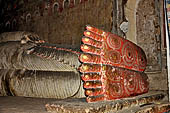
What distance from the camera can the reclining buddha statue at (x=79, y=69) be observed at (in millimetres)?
1084

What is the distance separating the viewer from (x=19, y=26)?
441 centimetres

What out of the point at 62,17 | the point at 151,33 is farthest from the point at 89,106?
the point at 62,17

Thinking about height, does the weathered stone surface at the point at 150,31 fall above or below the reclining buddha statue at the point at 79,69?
above

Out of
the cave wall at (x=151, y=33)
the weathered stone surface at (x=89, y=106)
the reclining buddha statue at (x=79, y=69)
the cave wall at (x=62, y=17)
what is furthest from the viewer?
the cave wall at (x=62, y=17)

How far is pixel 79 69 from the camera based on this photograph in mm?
1133

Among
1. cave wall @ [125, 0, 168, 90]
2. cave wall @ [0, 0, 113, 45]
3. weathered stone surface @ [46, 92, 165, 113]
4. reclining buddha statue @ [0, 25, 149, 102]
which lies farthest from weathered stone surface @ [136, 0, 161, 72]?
weathered stone surface @ [46, 92, 165, 113]

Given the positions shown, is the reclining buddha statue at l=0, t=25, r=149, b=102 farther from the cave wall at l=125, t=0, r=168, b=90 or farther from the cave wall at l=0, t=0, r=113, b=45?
the cave wall at l=0, t=0, r=113, b=45

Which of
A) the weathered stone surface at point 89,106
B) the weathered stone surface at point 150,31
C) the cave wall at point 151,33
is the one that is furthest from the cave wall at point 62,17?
the weathered stone surface at point 89,106

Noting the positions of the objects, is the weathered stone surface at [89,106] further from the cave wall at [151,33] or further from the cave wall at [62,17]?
the cave wall at [62,17]

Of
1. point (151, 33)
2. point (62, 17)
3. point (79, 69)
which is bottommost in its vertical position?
point (79, 69)

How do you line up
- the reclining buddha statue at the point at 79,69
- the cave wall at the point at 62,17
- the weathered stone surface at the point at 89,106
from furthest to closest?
the cave wall at the point at 62,17, the reclining buddha statue at the point at 79,69, the weathered stone surface at the point at 89,106

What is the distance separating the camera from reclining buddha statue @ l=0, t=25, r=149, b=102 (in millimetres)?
1084

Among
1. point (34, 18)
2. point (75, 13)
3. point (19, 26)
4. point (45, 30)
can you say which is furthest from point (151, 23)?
point (19, 26)

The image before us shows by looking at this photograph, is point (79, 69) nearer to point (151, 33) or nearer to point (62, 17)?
point (151, 33)
